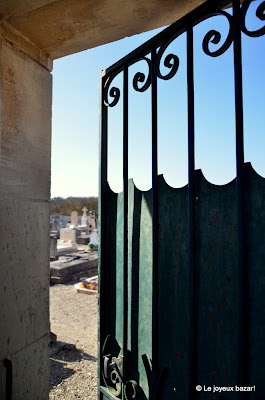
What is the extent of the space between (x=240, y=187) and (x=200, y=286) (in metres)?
0.48

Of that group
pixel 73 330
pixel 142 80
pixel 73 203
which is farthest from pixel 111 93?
pixel 73 203

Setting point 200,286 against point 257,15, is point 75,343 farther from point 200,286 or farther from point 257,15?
point 257,15

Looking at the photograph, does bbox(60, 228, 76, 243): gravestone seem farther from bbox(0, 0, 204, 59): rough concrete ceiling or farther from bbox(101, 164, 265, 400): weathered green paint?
bbox(0, 0, 204, 59): rough concrete ceiling

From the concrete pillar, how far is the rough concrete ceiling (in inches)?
5.4

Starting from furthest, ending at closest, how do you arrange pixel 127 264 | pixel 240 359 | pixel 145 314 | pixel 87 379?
1. pixel 87 379
2. pixel 127 264
3. pixel 145 314
4. pixel 240 359

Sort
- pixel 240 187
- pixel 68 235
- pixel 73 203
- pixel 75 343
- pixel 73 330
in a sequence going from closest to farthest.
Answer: pixel 240 187
pixel 75 343
pixel 73 330
pixel 68 235
pixel 73 203

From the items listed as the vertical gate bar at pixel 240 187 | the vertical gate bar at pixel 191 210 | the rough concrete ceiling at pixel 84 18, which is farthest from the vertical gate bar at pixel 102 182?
the vertical gate bar at pixel 240 187

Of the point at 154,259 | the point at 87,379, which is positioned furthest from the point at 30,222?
the point at 87,379

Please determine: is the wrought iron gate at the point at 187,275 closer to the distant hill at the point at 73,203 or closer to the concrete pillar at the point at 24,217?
the concrete pillar at the point at 24,217

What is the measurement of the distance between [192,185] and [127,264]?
0.64 meters

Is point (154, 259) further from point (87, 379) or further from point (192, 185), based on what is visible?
point (87, 379)

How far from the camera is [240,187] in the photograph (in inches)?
43.7

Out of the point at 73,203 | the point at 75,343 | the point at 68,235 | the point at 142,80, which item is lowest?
the point at 75,343

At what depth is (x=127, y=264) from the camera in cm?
160
